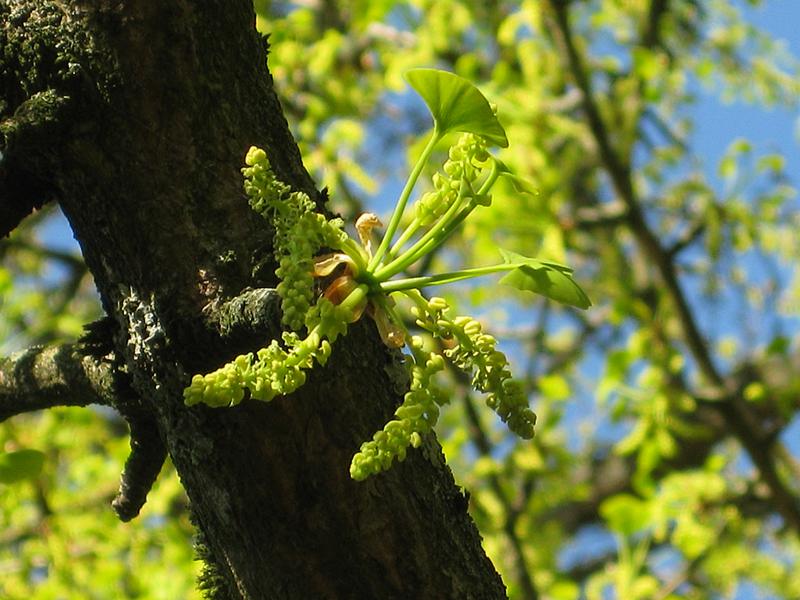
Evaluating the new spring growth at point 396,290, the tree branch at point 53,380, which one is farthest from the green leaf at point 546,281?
the tree branch at point 53,380

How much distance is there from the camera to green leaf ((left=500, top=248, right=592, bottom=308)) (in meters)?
1.08

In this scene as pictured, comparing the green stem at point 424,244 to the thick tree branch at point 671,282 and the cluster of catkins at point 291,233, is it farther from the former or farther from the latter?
the thick tree branch at point 671,282

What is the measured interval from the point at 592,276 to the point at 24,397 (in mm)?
4859

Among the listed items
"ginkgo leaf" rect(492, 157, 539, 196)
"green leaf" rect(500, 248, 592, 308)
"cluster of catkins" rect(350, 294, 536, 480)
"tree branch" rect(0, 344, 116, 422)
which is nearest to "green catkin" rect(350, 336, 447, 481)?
"cluster of catkins" rect(350, 294, 536, 480)

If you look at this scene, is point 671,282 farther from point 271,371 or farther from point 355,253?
point 271,371

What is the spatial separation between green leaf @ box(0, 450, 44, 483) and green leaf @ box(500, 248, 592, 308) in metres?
0.82

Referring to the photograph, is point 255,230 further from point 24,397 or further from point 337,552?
point 24,397

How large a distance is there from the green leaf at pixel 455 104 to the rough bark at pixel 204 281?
202mm

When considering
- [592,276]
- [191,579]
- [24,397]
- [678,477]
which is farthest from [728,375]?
[24,397]

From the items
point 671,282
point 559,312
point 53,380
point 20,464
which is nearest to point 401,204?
point 53,380

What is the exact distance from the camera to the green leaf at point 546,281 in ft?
3.55

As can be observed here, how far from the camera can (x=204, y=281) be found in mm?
1146

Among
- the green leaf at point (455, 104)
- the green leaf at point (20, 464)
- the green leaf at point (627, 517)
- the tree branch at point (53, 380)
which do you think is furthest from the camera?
the green leaf at point (627, 517)

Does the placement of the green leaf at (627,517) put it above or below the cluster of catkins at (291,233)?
above
